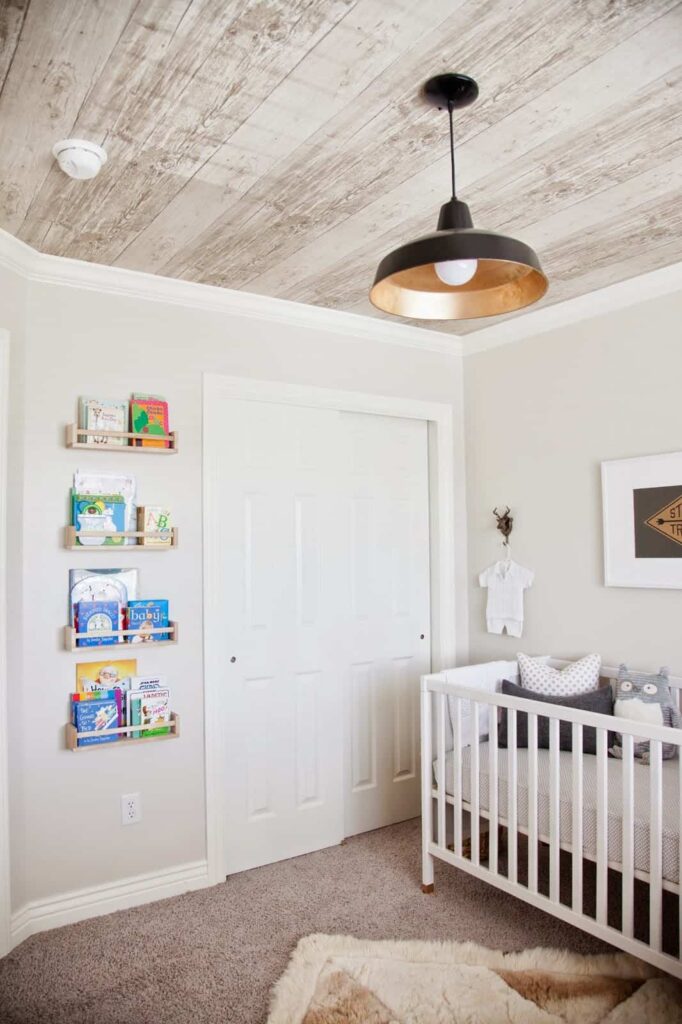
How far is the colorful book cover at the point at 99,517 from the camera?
2.63 metres

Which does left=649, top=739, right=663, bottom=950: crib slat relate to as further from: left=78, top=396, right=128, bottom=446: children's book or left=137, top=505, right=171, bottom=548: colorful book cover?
left=78, top=396, right=128, bottom=446: children's book

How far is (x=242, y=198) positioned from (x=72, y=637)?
5.10ft

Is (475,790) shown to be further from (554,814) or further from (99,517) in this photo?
(99,517)

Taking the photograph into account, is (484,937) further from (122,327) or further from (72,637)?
(122,327)

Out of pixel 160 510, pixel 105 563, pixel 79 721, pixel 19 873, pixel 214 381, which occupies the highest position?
pixel 214 381

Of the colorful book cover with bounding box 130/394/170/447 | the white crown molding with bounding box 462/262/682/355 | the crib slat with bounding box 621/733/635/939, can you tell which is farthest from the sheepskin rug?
the white crown molding with bounding box 462/262/682/355

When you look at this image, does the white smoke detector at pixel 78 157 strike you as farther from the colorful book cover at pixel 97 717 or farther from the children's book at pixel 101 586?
the colorful book cover at pixel 97 717

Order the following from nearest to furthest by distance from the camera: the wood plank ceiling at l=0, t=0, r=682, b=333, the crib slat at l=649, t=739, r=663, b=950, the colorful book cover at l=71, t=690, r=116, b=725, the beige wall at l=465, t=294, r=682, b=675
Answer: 1. the wood plank ceiling at l=0, t=0, r=682, b=333
2. the crib slat at l=649, t=739, r=663, b=950
3. the colorful book cover at l=71, t=690, r=116, b=725
4. the beige wall at l=465, t=294, r=682, b=675

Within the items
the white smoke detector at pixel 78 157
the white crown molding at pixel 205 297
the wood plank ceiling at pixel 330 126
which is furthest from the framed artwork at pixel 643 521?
the white smoke detector at pixel 78 157

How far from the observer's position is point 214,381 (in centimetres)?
301

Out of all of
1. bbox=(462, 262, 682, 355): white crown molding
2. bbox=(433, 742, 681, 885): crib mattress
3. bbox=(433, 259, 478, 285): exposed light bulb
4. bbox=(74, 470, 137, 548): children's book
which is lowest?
bbox=(433, 742, 681, 885): crib mattress

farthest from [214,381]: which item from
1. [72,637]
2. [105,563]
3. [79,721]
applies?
[79,721]

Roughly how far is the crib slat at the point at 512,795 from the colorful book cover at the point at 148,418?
1.62 meters

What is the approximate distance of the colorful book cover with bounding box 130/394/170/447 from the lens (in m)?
2.77
